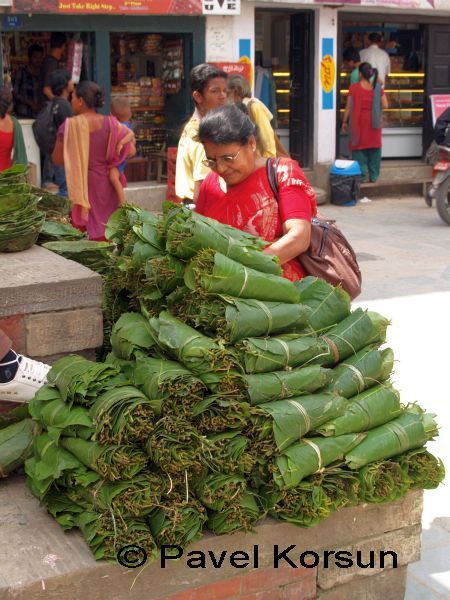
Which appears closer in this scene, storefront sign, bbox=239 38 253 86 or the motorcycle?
the motorcycle

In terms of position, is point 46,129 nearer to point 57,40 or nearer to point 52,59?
point 52,59

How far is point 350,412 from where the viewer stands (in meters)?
3.00

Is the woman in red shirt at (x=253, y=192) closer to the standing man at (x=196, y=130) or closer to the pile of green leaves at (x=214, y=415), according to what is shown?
the pile of green leaves at (x=214, y=415)

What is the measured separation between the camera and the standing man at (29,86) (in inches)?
473

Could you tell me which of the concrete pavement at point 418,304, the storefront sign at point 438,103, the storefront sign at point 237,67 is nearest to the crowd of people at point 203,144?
the concrete pavement at point 418,304

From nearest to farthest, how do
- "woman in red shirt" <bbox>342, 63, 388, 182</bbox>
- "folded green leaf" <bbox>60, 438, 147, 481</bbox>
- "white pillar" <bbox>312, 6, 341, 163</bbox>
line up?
1. "folded green leaf" <bbox>60, 438, 147, 481</bbox>
2. "white pillar" <bbox>312, 6, 341, 163</bbox>
3. "woman in red shirt" <bbox>342, 63, 388, 182</bbox>

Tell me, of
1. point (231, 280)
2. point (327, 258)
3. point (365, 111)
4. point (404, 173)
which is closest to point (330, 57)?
point (365, 111)

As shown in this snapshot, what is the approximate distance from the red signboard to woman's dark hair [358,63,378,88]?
305 cm

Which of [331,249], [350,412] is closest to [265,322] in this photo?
[350,412]

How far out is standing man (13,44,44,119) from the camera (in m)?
12.0

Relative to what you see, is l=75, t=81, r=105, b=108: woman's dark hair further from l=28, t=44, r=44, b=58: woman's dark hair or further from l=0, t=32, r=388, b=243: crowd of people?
l=28, t=44, r=44, b=58: woman's dark hair

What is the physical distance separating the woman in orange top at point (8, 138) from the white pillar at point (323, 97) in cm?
629

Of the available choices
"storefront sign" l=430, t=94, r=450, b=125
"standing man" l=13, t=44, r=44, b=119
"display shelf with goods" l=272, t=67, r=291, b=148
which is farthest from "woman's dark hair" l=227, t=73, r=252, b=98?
"storefront sign" l=430, t=94, r=450, b=125

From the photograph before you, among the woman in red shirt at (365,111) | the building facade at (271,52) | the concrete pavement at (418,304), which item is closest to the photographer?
the concrete pavement at (418,304)
